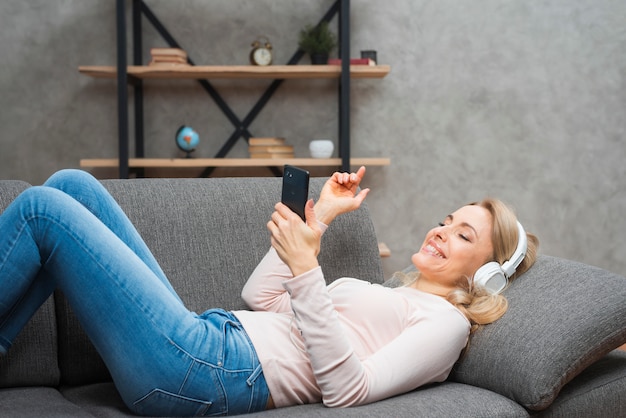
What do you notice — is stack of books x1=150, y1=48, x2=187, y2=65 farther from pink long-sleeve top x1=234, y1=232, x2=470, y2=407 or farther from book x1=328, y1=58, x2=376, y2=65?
pink long-sleeve top x1=234, y1=232, x2=470, y2=407

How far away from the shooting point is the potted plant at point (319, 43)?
3713mm

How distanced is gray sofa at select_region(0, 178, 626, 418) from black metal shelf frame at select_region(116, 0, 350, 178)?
175cm

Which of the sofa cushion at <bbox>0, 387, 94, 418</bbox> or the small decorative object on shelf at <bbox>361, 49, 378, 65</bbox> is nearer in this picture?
the sofa cushion at <bbox>0, 387, 94, 418</bbox>

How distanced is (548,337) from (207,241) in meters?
0.86

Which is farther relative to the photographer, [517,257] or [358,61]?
[358,61]

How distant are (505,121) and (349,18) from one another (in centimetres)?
108

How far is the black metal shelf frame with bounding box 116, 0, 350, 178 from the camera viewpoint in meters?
3.56

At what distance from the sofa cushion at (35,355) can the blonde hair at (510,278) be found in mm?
922

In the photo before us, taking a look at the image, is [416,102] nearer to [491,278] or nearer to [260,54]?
[260,54]

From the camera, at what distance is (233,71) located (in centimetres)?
362

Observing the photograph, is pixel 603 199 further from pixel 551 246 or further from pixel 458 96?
pixel 458 96

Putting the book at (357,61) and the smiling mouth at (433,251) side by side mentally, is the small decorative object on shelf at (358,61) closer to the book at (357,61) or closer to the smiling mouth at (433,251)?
the book at (357,61)

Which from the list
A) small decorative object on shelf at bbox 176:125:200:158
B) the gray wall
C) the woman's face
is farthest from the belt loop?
the gray wall

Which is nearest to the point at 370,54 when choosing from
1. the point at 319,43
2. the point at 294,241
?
the point at 319,43
